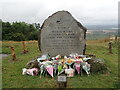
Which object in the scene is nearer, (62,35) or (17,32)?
(62,35)

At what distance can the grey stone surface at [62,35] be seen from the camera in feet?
28.8

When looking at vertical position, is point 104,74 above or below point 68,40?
below

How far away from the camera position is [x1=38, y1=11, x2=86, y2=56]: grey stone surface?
8773 mm

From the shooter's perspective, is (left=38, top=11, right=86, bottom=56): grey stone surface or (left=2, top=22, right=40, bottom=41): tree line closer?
(left=38, top=11, right=86, bottom=56): grey stone surface

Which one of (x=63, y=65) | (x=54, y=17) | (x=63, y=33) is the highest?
(x=54, y=17)

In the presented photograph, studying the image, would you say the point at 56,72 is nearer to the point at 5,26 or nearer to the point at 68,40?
the point at 68,40

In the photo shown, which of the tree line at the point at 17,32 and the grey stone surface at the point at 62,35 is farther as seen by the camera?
the tree line at the point at 17,32

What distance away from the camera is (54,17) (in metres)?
8.92

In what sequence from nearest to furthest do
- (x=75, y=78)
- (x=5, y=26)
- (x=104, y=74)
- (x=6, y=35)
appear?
(x=75, y=78)
(x=104, y=74)
(x=6, y=35)
(x=5, y=26)

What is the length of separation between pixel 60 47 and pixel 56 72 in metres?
1.99

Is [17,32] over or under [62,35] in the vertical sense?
over

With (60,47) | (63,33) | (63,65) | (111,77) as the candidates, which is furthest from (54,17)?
(111,77)

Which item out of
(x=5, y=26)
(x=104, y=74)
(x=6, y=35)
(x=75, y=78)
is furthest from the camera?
(x=5, y=26)

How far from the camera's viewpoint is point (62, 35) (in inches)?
346
